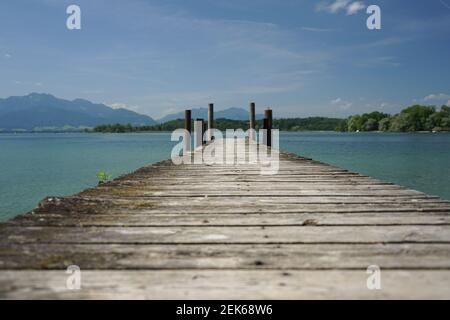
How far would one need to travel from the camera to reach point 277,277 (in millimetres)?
1688

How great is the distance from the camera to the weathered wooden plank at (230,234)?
2205 millimetres

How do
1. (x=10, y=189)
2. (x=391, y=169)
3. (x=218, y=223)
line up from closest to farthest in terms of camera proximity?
(x=218, y=223)
(x=10, y=189)
(x=391, y=169)

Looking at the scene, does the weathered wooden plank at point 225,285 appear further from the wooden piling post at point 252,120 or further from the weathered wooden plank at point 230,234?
the wooden piling post at point 252,120

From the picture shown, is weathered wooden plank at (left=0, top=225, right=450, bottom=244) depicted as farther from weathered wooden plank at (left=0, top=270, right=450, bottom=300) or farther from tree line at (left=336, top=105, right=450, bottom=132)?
tree line at (left=336, top=105, right=450, bottom=132)

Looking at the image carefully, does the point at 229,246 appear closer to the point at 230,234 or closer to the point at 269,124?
the point at 230,234

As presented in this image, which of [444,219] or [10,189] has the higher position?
[444,219]

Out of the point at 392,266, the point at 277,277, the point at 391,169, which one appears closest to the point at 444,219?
the point at 392,266

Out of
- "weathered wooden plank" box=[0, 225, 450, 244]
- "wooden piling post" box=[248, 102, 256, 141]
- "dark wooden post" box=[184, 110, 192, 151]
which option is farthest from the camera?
"wooden piling post" box=[248, 102, 256, 141]

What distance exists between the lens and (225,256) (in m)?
1.95

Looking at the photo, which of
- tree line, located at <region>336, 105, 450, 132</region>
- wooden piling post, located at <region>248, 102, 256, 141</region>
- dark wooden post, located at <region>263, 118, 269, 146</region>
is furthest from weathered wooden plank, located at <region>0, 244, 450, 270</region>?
tree line, located at <region>336, 105, 450, 132</region>

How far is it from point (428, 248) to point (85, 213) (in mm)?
2244

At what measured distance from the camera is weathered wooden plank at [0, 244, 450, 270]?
5.95ft
